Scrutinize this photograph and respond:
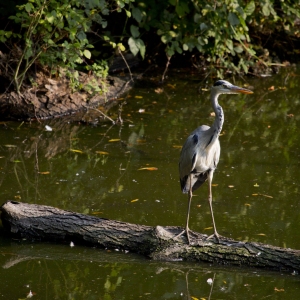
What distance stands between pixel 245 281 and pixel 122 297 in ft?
3.14

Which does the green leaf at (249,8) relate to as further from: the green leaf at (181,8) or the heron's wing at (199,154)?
the heron's wing at (199,154)

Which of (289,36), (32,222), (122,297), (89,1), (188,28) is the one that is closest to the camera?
(122,297)

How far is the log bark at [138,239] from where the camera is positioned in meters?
4.93

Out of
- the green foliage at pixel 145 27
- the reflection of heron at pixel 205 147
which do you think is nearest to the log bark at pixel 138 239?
the reflection of heron at pixel 205 147

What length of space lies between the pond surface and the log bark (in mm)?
79

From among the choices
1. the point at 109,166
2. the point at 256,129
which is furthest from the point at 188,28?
the point at 109,166

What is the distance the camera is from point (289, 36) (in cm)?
1285

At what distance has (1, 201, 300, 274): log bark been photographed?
4.93 metres

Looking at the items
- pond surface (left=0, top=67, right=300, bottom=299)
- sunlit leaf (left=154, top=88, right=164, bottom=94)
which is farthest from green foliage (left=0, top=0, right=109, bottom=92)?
sunlit leaf (left=154, top=88, right=164, bottom=94)

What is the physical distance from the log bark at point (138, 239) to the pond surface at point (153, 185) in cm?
8

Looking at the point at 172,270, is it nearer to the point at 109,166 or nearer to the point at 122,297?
the point at 122,297

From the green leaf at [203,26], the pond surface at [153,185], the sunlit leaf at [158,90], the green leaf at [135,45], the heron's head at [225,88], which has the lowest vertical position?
the sunlit leaf at [158,90]

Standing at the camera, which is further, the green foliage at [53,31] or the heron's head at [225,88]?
the green foliage at [53,31]

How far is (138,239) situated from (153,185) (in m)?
1.61
